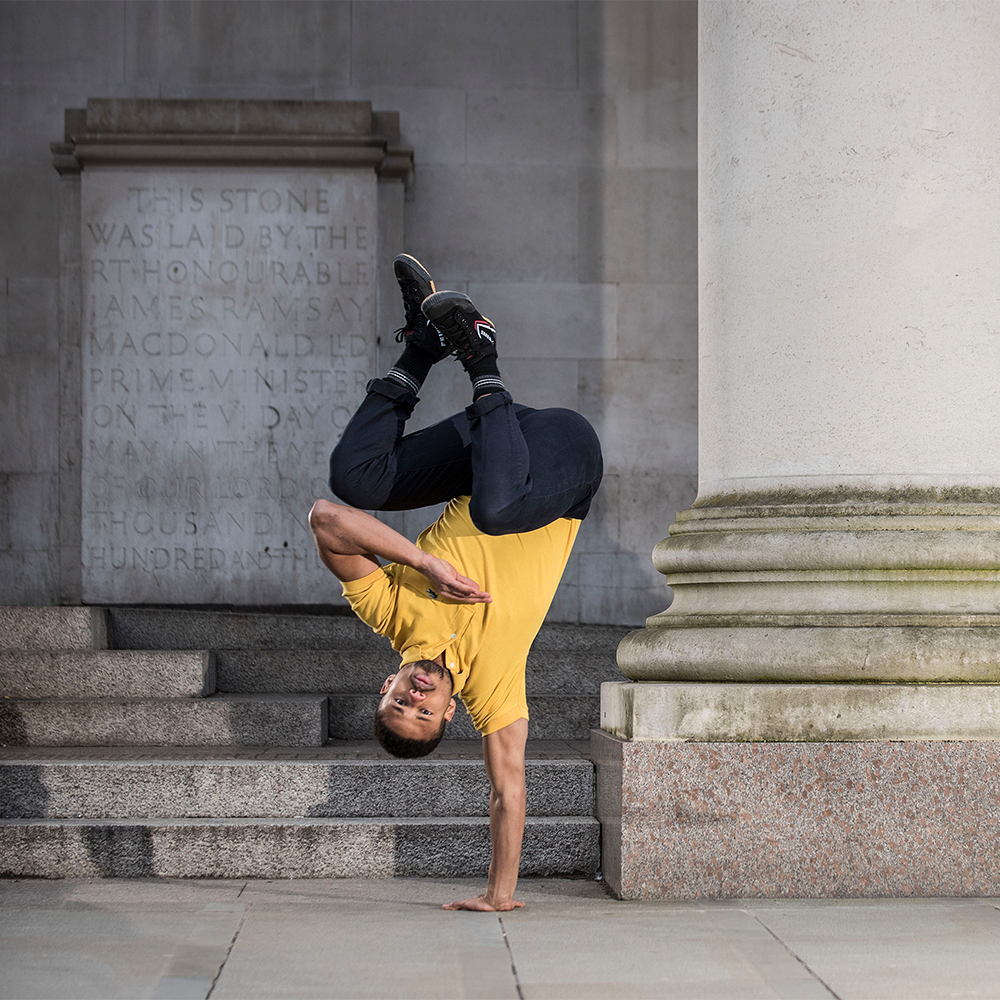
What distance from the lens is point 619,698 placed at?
5.80 meters

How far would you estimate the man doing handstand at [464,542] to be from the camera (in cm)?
523

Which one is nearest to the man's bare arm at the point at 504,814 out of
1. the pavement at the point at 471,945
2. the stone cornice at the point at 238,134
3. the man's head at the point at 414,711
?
the pavement at the point at 471,945

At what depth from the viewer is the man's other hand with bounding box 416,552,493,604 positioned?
518 cm

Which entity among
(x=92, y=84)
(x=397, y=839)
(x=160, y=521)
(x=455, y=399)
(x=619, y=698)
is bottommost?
(x=397, y=839)

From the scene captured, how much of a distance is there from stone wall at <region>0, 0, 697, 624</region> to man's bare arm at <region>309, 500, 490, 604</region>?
5786 mm

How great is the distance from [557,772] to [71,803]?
2362mm

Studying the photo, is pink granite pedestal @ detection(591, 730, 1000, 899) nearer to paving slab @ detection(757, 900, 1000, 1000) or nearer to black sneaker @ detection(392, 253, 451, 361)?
paving slab @ detection(757, 900, 1000, 1000)

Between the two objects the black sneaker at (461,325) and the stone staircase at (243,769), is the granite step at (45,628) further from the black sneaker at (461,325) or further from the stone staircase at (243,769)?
→ the black sneaker at (461,325)

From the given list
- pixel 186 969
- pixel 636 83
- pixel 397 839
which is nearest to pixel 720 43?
pixel 397 839

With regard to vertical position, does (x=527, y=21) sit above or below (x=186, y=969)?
above

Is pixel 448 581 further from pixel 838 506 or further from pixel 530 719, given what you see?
pixel 530 719

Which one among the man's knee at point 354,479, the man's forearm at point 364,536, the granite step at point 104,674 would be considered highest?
the man's knee at point 354,479

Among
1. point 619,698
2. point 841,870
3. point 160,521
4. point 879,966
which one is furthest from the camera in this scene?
point 160,521

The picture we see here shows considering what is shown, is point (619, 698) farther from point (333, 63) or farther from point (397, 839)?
point (333, 63)
